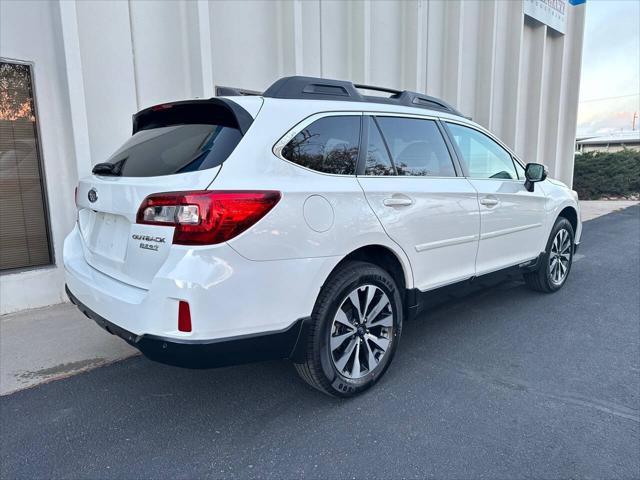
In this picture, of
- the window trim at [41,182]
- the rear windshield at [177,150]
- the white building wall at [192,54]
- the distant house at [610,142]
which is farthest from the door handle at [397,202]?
the distant house at [610,142]

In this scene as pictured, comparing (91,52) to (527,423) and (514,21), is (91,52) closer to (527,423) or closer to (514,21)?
(527,423)

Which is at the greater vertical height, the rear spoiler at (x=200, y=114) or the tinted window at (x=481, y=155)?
the rear spoiler at (x=200, y=114)

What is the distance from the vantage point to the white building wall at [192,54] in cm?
474

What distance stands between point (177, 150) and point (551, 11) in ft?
48.8

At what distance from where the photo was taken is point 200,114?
8.71 feet

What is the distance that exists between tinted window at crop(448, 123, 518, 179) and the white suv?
15 centimetres

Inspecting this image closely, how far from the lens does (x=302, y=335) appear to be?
2.52m

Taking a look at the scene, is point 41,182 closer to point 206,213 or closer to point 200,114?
point 200,114

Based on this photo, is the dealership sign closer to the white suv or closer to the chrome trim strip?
the chrome trim strip

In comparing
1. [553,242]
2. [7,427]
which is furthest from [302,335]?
[553,242]

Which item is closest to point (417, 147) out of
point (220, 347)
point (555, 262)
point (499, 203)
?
point (499, 203)

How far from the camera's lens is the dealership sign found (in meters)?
12.5

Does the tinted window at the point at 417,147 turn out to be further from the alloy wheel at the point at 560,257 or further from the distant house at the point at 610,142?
the distant house at the point at 610,142

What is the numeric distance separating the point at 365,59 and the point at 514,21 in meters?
6.68
